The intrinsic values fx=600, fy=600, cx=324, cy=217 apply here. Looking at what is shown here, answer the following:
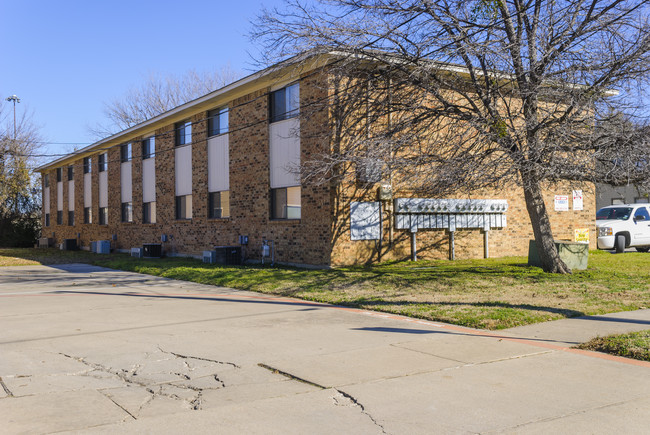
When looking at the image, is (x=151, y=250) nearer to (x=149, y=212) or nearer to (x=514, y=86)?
(x=149, y=212)

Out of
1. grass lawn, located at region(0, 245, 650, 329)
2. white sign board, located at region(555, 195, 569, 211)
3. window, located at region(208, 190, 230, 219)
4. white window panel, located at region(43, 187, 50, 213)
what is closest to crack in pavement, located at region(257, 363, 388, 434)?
grass lawn, located at region(0, 245, 650, 329)

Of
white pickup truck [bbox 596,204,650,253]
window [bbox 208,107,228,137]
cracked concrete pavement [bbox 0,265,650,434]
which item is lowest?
cracked concrete pavement [bbox 0,265,650,434]

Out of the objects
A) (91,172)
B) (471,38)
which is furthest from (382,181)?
(91,172)

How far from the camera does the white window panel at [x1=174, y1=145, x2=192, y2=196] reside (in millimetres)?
24234

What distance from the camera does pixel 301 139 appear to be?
1766 centimetres

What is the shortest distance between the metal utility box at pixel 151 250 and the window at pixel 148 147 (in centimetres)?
450

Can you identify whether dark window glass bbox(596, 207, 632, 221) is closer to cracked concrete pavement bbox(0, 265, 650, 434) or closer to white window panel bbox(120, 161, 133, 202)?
cracked concrete pavement bbox(0, 265, 650, 434)

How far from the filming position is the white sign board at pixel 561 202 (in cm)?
2173

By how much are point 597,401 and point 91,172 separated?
3346 cm

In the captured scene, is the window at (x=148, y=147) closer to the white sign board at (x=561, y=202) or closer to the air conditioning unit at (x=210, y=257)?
the air conditioning unit at (x=210, y=257)

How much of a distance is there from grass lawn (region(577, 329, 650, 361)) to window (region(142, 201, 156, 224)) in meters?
22.8

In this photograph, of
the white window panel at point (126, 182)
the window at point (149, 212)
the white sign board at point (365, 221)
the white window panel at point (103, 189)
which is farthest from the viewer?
the white window panel at point (103, 189)

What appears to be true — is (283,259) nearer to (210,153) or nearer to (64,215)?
(210,153)

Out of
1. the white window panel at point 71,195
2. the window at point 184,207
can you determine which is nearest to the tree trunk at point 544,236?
the window at point 184,207
